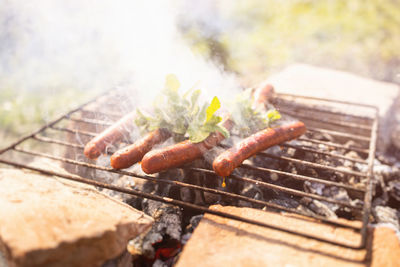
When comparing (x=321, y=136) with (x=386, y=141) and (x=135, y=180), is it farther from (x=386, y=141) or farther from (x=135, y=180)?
(x=135, y=180)

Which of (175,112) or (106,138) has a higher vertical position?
(175,112)

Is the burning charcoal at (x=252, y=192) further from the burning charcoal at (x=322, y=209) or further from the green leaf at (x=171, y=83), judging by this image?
the green leaf at (x=171, y=83)

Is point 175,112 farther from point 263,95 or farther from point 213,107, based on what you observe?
point 263,95

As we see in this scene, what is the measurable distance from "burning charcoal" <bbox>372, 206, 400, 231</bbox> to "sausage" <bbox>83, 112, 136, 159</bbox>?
2513 millimetres

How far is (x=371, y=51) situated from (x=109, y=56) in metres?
5.62

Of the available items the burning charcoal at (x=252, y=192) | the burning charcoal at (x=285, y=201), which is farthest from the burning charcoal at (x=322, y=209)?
the burning charcoal at (x=252, y=192)

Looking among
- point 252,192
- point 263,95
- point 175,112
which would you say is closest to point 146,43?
point 263,95

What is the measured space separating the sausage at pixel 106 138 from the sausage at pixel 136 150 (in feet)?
0.97

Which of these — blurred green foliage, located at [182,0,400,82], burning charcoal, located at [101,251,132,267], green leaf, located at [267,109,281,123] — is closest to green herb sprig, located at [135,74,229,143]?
green leaf, located at [267,109,281,123]

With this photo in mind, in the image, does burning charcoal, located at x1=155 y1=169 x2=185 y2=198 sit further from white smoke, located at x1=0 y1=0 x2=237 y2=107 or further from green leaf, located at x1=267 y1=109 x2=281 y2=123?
white smoke, located at x1=0 y1=0 x2=237 y2=107

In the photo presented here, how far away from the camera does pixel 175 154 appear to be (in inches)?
98.2

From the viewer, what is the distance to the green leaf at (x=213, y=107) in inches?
102

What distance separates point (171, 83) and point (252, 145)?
93cm

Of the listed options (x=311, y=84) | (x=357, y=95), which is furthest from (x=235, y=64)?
(x=357, y=95)
